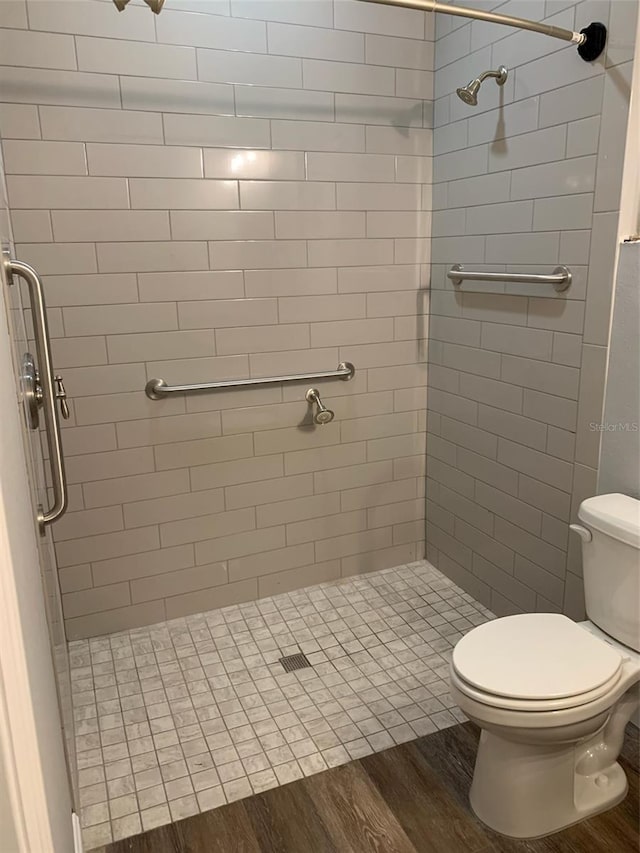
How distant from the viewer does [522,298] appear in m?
2.27

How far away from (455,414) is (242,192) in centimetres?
124

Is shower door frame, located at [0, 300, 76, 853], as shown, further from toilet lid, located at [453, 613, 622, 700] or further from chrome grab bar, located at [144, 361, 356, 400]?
chrome grab bar, located at [144, 361, 356, 400]

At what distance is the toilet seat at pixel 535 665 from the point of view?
1513 millimetres

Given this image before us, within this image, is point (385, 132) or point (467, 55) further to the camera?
point (385, 132)

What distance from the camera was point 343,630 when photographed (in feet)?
8.44

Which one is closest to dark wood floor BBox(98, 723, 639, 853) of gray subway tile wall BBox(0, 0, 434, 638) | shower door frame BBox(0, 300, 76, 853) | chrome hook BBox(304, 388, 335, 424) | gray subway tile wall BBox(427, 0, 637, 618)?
gray subway tile wall BBox(427, 0, 637, 618)

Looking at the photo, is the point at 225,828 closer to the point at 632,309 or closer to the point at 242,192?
the point at 632,309

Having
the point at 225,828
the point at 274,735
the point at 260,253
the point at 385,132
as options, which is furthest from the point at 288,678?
the point at 385,132

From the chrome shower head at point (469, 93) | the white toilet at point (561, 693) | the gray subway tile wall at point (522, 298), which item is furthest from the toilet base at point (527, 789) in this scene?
the chrome shower head at point (469, 93)

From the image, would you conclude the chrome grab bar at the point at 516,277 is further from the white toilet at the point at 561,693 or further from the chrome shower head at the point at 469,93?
the white toilet at the point at 561,693

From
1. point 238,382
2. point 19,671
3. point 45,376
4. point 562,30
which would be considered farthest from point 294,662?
point 562,30

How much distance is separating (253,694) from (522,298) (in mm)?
1678

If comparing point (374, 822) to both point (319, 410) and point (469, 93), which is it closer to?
point (319, 410)

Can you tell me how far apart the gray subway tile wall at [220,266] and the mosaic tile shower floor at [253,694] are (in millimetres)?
194
